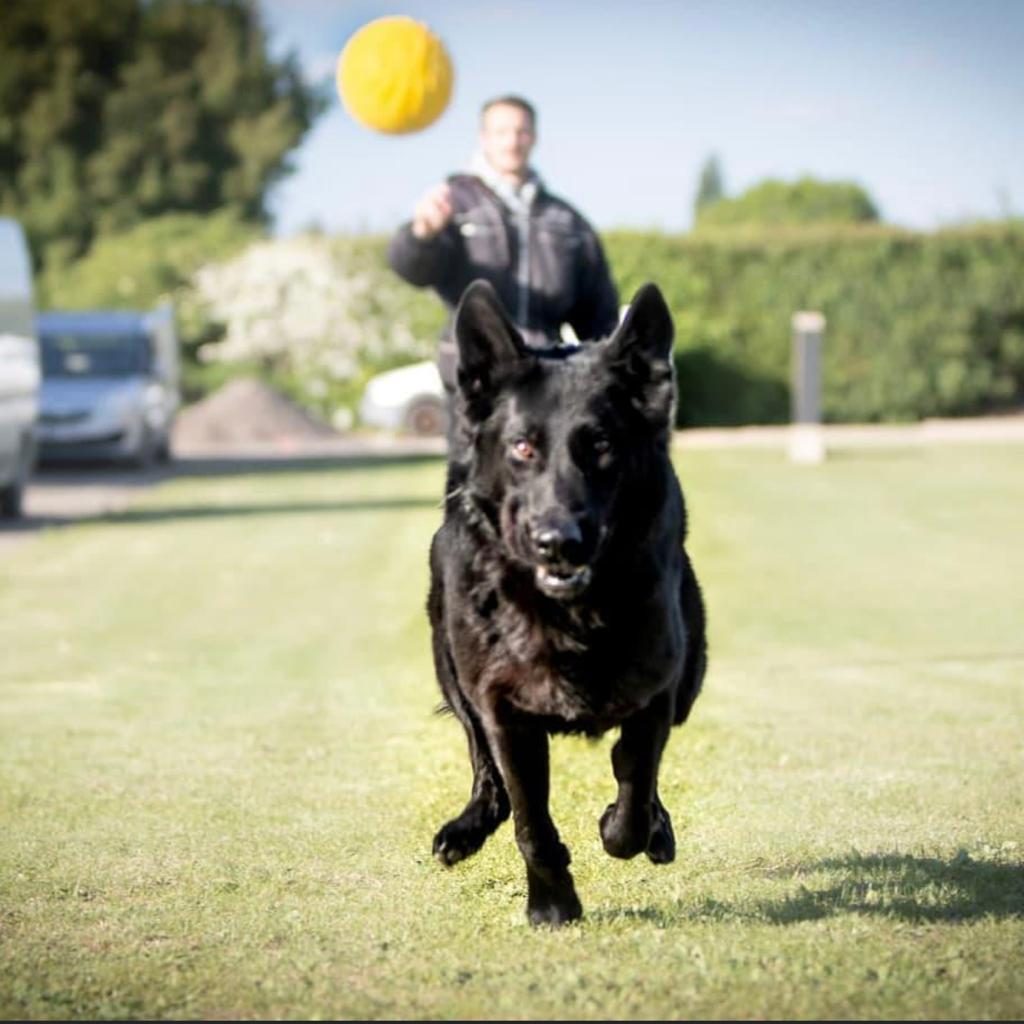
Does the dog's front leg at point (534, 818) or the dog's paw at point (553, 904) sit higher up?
the dog's front leg at point (534, 818)

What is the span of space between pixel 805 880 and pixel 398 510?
56.5 feet

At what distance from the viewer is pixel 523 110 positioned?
7.64 meters

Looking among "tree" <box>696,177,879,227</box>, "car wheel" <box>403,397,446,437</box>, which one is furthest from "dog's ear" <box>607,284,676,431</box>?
"tree" <box>696,177,879,227</box>

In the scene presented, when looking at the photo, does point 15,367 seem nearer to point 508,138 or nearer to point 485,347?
→ point 508,138

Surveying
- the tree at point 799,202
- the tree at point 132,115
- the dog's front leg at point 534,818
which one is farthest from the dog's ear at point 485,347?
the tree at point 799,202

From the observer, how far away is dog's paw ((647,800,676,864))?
533 centimetres

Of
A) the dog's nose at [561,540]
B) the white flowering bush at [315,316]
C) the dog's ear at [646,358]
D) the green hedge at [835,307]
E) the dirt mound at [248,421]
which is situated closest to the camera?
the dog's nose at [561,540]

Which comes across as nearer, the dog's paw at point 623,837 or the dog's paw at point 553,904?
the dog's paw at point 553,904

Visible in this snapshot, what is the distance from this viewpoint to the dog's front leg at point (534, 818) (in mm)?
4855

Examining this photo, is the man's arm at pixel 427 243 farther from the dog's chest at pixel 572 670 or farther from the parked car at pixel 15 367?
the parked car at pixel 15 367

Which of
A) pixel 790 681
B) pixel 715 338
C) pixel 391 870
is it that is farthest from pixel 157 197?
pixel 391 870

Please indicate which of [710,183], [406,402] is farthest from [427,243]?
[710,183]

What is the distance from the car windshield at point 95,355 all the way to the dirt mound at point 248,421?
19.8 feet

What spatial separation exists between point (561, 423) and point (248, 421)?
109ft
